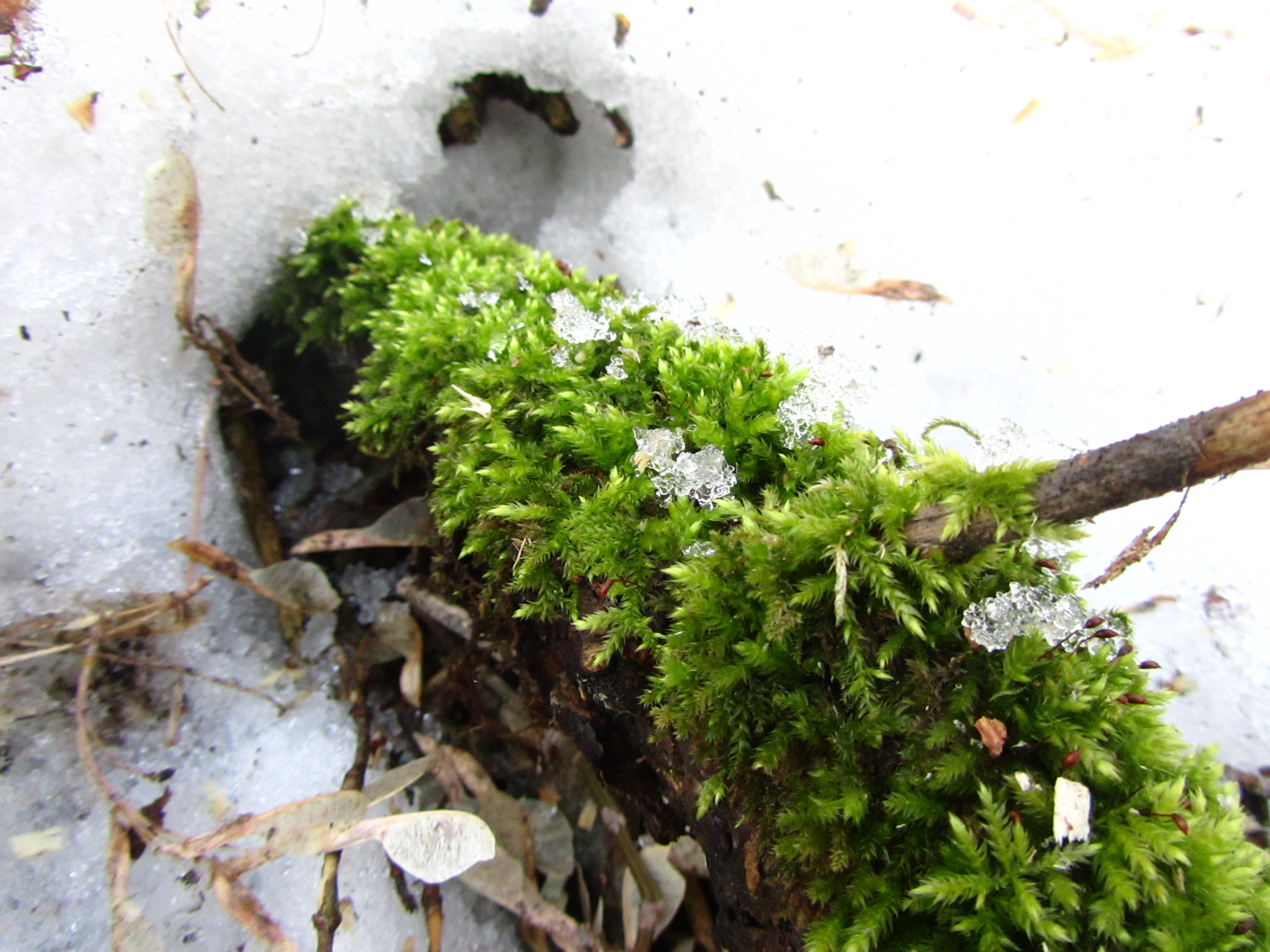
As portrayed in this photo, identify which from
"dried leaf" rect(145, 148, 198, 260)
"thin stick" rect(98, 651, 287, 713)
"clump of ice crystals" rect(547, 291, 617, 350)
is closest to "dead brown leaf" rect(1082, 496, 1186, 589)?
"clump of ice crystals" rect(547, 291, 617, 350)

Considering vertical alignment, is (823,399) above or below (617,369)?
above

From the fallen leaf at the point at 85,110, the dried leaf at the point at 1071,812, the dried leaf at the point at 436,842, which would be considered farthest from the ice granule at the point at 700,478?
the fallen leaf at the point at 85,110

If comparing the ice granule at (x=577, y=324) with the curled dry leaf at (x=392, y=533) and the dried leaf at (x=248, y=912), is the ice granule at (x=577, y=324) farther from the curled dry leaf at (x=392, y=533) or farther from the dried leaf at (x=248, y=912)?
the dried leaf at (x=248, y=912)

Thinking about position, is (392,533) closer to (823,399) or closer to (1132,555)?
(823,399)

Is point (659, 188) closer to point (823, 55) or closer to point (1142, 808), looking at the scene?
point (823, 55)

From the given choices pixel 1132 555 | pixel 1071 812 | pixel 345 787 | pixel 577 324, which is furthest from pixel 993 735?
pixel 345 787

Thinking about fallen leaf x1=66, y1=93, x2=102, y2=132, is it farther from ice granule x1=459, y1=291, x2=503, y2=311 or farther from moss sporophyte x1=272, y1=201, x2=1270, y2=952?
moss sporophyte x1=272, y1=201, x2=1270, y2=952
